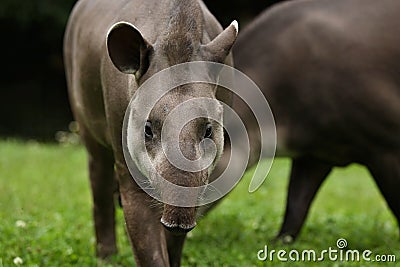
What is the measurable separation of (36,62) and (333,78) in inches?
476

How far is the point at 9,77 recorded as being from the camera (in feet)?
55.7

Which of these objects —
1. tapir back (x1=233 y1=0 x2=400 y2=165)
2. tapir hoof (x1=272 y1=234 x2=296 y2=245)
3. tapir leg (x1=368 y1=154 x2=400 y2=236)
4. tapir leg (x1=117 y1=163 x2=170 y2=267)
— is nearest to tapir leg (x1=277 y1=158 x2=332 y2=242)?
tapir hoof (x1=272 y1=234 x2=296 y2=245)

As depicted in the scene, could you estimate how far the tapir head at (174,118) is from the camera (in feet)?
11.1

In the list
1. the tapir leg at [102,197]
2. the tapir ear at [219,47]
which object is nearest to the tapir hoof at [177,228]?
the tapir ear at [219,47]

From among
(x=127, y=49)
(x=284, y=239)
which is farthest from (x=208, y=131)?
(x=284, y=239)

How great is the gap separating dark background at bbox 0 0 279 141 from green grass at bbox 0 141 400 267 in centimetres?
405

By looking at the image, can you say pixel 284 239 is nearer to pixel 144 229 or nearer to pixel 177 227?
pixel 144 229

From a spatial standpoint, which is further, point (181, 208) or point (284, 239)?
point (284, 239)

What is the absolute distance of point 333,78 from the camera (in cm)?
565

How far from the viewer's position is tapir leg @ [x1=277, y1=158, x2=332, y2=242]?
6.39 meters

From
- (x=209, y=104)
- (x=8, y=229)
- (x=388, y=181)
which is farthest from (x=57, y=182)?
(x=209, y=104)

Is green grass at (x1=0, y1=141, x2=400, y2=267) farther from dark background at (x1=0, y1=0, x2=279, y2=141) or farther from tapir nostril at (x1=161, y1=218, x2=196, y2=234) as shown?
dark background at (x1=0, y1=0, x2=279, y2=141)

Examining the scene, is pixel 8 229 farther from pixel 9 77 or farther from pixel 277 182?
pixel 9 77

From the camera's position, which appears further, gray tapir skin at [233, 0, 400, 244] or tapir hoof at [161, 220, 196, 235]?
gray tapir skin at [233, 0, 400, 244]
